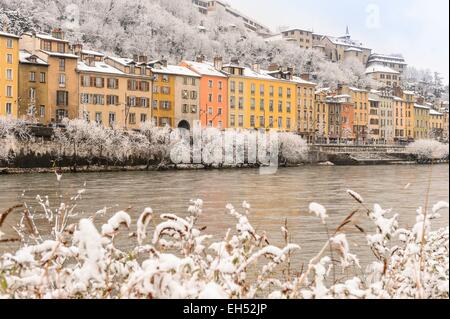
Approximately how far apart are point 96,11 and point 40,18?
6.50 metres

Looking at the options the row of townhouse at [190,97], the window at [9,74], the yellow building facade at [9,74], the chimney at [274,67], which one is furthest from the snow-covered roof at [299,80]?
the window at [9,74]

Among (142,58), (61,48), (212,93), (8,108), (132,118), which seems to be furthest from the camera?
(212,93)

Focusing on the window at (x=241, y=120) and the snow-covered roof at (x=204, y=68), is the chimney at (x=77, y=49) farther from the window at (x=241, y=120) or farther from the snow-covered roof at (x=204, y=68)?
the window at (x=241, y=120)

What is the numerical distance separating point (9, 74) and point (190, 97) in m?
10.9

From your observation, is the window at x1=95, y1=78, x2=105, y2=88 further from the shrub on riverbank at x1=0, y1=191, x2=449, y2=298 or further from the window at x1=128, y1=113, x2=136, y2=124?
the shrub on riverbank at x1=0, y1=191, x2=449, y2=298

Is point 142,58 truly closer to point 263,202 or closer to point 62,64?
point 62,64

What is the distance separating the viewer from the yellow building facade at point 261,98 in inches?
1453

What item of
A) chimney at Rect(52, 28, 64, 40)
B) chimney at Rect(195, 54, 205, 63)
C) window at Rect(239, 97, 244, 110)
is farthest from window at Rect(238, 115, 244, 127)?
chimney at Rect(52, 28, 64, 40)

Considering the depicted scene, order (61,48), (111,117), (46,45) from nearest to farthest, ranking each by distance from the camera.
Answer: (46,45)
(61,48)
(111,117)

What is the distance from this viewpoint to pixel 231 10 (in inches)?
917

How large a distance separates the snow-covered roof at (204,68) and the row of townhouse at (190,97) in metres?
0.08

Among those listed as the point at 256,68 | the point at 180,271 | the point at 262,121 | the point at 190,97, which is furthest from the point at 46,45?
the point at 180,271

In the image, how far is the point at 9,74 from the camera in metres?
26.1
